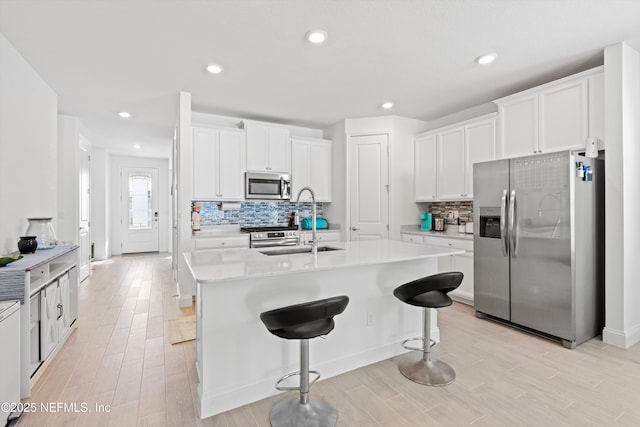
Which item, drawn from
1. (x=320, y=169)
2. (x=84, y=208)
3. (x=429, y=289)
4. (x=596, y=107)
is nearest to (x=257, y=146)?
(x=320, y=169)

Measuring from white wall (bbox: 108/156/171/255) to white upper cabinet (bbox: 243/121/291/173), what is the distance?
5.00 metres

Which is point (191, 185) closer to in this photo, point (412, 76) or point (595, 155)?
point (412, 76)

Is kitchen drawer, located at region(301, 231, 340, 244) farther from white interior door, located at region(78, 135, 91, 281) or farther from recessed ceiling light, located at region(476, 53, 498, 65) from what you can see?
white interior door, located at region(78, 135, 91, 281)

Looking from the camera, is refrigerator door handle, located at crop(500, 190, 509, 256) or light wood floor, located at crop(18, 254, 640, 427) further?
refrigerator door handle, located at crop(500, 190, 509, 256)

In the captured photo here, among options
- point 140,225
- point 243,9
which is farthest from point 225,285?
point 140,225

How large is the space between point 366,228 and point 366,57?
8.50ft

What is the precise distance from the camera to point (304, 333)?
1657mm

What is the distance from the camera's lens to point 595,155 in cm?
286

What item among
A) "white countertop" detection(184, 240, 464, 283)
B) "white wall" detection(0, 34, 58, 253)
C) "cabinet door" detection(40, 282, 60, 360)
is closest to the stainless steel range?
"white countertop" detection(184, 240, 464, 283)

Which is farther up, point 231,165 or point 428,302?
point 231,165

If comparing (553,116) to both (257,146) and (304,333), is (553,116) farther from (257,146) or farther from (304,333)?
(257,146)

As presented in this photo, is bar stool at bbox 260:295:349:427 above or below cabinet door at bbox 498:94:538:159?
below

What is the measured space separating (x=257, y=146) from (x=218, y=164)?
0.65 metres

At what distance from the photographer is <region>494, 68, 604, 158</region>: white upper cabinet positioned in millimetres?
2896
